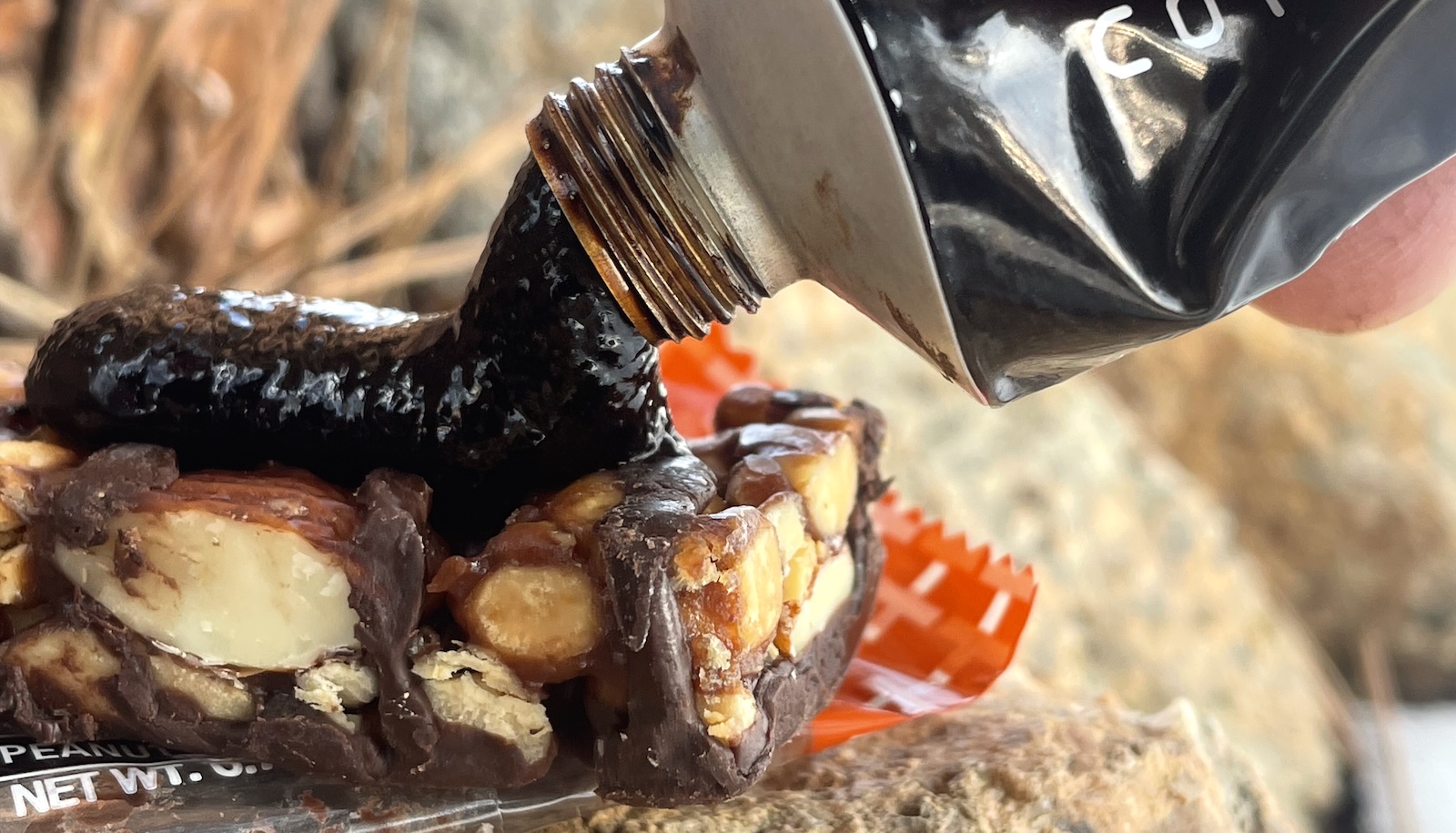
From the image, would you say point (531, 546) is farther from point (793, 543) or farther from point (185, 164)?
point (185, 164)

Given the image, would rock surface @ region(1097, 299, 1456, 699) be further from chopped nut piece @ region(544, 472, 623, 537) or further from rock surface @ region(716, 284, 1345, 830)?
chopped nut piece @ region(544, 472, 623, 537)

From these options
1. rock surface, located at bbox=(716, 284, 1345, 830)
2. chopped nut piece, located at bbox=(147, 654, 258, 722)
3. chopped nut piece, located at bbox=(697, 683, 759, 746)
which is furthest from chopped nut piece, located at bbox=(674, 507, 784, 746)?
rock surface, located at bbox=(716, 284, 1345, 830)

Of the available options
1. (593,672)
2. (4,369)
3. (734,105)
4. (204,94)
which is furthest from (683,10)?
(204,94)

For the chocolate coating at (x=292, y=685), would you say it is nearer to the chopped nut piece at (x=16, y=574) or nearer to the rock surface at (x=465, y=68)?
the chopped nut piece at (x=16, y=574)

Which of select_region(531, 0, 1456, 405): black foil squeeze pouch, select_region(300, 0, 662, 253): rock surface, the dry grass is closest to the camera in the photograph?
select_region(531, 0, 1456, 405): black foil squeeze pouch

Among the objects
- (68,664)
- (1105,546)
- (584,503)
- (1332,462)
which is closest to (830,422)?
(584,503)

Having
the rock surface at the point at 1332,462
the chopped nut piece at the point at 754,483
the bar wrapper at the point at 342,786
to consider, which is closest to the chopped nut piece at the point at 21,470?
the bar wrapper at the point at 342,786
